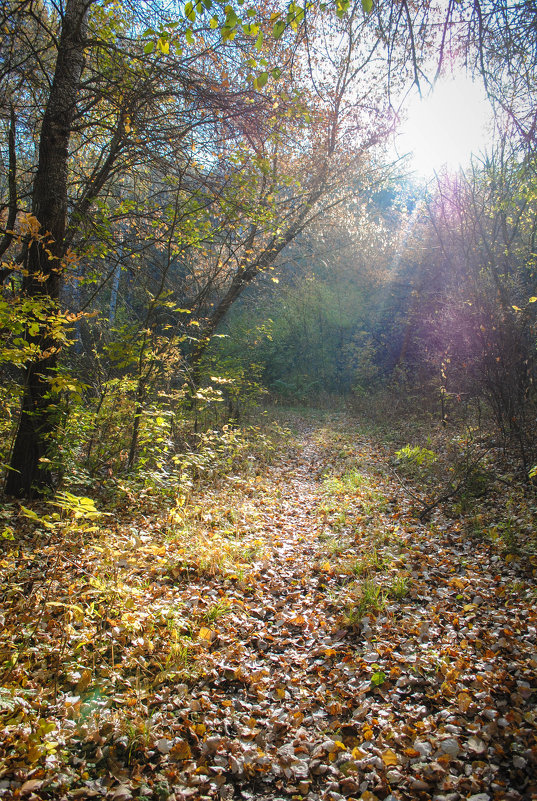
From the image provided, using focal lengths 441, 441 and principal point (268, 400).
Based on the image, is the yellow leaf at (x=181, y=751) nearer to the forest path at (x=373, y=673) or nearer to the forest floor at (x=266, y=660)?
the forest floor at (x=266, y=660)

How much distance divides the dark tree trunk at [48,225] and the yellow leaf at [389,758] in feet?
13.8

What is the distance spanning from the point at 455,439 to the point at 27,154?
9.30m

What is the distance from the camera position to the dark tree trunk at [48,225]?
5.07 meters

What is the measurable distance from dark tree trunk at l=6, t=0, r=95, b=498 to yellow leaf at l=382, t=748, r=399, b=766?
13.8 ft

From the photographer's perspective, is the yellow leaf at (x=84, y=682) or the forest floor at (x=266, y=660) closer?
the forest floor at (x=266, y=660)

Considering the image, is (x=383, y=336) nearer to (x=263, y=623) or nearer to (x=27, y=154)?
(x=27, y=154)

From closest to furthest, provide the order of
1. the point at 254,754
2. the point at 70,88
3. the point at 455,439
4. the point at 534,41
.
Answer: the point at 254,754, the point at 534,41, the point at 70,88, the point at 455,439

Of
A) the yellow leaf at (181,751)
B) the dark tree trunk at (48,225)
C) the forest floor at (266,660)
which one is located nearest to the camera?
the forest floor at (266,660)

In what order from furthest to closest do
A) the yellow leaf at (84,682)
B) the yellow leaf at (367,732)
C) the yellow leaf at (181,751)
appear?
the yellow leaf at (84,682)
the yellow leaf at (367,732)
the yellow leaf at (181,751)

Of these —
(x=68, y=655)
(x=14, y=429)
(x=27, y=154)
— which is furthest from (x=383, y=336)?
(x=68, y=655)

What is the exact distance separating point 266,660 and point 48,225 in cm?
505

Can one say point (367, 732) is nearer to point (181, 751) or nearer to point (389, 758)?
point (389, 758)

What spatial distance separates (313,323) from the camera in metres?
19.4

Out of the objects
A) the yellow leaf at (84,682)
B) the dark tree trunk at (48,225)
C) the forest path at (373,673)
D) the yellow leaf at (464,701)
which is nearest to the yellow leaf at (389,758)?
the forest path at (373,673)
